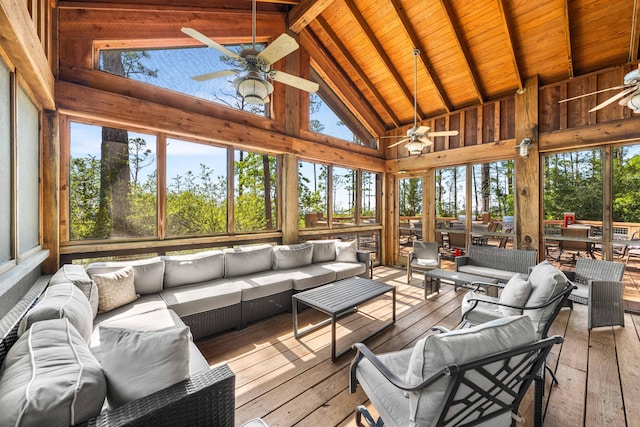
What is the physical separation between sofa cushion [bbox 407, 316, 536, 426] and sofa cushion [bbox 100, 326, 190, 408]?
45.4 inches

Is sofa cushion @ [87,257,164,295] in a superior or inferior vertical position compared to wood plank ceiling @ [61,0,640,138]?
inferior

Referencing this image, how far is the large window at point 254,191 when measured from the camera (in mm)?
4559

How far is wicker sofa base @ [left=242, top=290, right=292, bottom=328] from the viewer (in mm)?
3354

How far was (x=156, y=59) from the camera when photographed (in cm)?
377

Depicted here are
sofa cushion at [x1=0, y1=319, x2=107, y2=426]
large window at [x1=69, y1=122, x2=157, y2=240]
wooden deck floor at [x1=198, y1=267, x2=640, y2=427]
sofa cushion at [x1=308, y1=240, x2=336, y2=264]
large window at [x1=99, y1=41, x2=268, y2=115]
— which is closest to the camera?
sofa cushion at [x1=0, y1=319, x2=107, y2=426]

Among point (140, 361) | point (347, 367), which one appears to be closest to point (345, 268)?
point (347, 367)

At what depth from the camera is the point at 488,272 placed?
4.52 metres

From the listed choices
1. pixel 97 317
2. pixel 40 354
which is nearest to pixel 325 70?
pixel 97 317

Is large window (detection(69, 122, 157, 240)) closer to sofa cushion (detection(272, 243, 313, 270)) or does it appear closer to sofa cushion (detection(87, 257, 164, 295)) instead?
sofa cushion (detection(87, 257, 164, 295))

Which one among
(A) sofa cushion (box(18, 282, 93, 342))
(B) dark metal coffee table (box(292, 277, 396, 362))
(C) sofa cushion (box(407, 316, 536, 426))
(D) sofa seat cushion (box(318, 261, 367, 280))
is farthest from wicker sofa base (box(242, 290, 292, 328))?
(C) sofa cushion (box(407, 316, 536, 426))

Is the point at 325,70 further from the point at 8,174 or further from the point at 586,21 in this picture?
the point at 8,174

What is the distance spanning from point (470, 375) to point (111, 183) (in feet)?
13.7

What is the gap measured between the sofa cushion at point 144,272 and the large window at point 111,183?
61cm

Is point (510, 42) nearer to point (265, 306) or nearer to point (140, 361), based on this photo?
point (265, 306)
